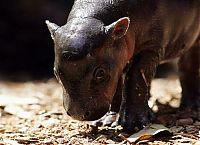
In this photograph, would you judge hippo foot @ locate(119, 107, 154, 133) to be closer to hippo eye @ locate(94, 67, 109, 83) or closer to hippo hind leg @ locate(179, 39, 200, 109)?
hippo eye @ locate(94, 67, 109, 83)

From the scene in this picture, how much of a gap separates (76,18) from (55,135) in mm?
756

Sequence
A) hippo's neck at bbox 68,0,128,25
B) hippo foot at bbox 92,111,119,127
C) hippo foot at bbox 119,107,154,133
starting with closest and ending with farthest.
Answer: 1. hippo's neck at bbox 68,0,128,25
2. hippo foot at bbox 119,107,154,133
3. hippo foot at bbox 92,111,119,127

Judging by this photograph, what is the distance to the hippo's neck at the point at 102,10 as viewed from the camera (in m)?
3.42

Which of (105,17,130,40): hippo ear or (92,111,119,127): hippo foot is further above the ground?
(105,17,130,40): hippo ear

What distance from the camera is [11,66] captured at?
28.1 feet

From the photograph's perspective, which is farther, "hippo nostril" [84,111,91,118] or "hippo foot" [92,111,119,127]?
"hippo foot" [92,111,119,127]

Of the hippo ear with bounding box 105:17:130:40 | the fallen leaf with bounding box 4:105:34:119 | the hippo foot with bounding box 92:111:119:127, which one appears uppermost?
the hippo ear with bounding box 105:17:130:40

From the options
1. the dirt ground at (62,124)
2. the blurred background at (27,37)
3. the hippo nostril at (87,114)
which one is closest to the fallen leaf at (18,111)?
the dirt ground at (62,124)

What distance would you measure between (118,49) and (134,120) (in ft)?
1.66

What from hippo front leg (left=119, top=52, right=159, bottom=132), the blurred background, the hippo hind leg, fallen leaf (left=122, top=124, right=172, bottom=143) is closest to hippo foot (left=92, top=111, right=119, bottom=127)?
hippo front leg (left=119, top=52, right=159, bottom=132)

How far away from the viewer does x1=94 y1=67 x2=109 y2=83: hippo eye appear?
10.6 feet

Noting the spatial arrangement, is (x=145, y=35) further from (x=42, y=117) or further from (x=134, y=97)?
(x=42, y=117)

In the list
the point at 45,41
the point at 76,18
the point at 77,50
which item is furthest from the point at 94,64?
the point at 45,41

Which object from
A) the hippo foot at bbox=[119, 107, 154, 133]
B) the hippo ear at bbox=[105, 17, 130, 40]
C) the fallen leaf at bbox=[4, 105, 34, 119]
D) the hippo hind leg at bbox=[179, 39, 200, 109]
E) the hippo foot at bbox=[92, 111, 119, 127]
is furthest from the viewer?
the hippo hind leg at bbox=[179, 39, 200, 109]
